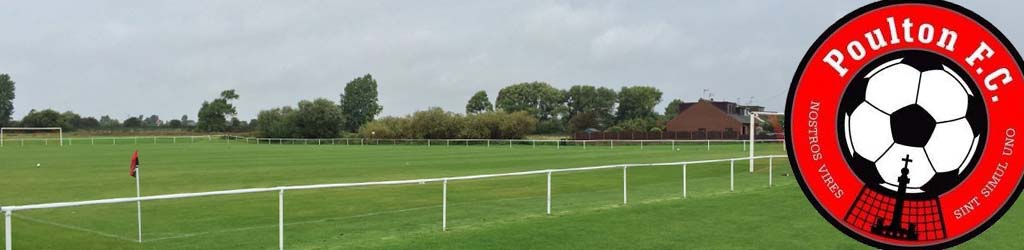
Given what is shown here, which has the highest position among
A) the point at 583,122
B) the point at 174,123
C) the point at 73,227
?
the point at 174,123

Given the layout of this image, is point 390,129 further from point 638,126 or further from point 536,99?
point 536,99

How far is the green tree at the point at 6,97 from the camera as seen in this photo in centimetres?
12138

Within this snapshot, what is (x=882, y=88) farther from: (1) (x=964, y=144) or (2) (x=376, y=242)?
(2) (x=376, y=242)

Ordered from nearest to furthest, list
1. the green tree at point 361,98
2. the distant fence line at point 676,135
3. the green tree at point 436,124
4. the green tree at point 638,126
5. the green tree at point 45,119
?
the distant fence line at point 676,135 → the green tree at point 436,124 → the green tree at point 638,126 → the green tree at point 45,119 → the green tree at point 361,98

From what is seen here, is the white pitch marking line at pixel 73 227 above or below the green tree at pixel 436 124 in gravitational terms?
below

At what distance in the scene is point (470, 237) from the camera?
896cm

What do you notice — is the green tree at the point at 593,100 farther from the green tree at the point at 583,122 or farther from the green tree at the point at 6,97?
the green tree at the point at 6,97

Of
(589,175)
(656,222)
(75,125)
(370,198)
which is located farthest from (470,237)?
(75,125)

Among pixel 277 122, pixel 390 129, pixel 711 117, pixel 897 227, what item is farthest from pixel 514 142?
pixel 897 227

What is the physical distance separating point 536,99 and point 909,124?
121000 mm

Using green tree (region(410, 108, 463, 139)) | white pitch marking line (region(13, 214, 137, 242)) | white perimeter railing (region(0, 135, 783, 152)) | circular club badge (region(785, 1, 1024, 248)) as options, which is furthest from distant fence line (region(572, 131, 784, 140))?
circular club badge (region(785, 1, 1024, 248))

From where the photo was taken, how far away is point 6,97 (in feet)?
401

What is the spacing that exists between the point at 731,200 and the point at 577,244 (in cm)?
563

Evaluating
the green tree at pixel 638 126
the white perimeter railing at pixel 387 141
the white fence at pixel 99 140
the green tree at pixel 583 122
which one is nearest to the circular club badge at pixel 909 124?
the white perimeter railing at pixel 387 141
